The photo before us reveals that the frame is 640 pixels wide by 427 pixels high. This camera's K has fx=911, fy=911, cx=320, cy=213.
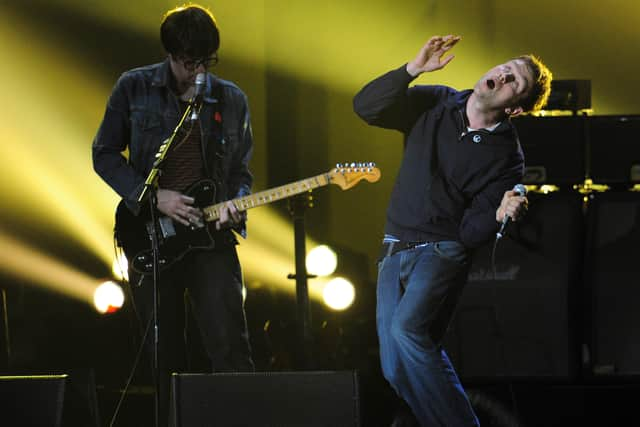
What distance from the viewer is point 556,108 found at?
4.54 metres

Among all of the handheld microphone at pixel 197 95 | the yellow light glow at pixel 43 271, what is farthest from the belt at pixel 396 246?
the yellow light glow at pixel 43 271

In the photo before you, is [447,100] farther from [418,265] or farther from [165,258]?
[165,258]

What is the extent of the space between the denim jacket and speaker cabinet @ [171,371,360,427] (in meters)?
0.99

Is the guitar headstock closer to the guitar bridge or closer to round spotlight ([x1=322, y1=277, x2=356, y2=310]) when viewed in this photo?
the guitar bridge

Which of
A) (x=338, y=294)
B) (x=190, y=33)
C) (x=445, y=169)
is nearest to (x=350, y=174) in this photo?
(x=445, y=169)

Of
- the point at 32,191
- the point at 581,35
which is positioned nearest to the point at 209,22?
the point at 32,191

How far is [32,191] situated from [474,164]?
301 centimetres

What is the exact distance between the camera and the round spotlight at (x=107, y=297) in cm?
502

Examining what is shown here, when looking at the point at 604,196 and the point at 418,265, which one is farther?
the point at 604,196

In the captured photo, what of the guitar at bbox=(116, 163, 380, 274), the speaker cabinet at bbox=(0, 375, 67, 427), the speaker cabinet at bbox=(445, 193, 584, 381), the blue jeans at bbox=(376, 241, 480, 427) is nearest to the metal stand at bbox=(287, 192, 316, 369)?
the speaker cabinet at bbox=(445, 193, 584, 381)

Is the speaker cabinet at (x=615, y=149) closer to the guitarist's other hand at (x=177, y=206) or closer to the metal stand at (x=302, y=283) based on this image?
the metal stand at (x=302, y=283)

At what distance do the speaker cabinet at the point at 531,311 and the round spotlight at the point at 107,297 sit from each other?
73.2 inches

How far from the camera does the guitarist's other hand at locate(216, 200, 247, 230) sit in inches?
145

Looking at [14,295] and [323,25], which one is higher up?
[323,25]
